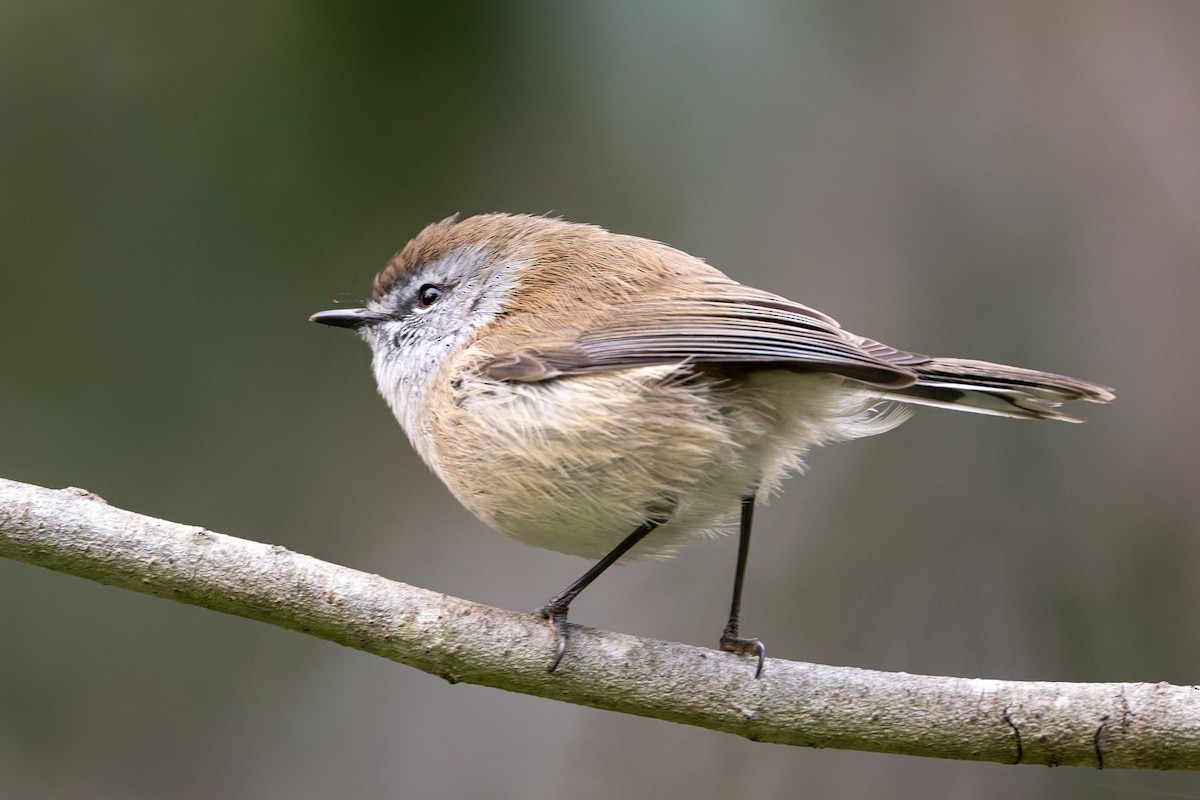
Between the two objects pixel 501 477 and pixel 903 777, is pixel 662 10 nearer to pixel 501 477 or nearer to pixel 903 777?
pixel 501 477

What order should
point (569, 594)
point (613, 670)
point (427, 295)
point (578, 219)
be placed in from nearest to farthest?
point (613, 670) → point (569, 594) → point (427, 295) → point (578, 219)

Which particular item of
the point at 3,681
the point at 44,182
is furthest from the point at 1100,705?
the point at 44,182

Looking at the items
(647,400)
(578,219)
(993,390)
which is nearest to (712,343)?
(647,400)

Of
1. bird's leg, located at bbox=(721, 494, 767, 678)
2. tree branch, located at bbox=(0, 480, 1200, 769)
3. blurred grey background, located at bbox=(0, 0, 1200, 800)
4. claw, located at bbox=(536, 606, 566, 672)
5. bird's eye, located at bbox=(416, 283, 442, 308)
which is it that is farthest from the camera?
blurred grey background, located at bbox=(0, 0, 1200, 800)

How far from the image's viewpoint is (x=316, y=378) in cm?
530

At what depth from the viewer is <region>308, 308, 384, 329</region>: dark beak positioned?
12.5 ft

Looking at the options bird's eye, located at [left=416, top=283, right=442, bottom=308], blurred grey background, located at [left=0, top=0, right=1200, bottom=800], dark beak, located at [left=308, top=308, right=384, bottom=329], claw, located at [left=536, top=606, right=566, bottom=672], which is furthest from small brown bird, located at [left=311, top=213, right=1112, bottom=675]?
blurred grey background, located at [left=0, top=0, right=1200, bottom=800]

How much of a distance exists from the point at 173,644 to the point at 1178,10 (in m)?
5.03

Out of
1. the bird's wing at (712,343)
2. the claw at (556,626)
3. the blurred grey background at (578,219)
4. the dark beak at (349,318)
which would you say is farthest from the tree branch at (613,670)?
the blurred grey background at (578,219)

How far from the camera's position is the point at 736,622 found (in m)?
3.17

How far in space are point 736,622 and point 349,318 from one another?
1615mm

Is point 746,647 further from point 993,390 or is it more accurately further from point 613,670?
point 993,390

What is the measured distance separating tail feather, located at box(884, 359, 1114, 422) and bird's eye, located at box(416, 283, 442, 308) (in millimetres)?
1480

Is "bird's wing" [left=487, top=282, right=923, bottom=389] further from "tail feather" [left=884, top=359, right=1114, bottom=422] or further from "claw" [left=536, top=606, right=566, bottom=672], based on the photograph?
"claw" [left=536, top=606, right=566, bottom=672]
